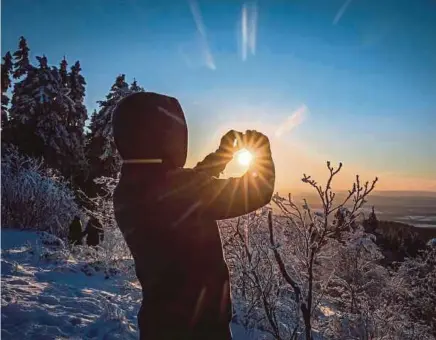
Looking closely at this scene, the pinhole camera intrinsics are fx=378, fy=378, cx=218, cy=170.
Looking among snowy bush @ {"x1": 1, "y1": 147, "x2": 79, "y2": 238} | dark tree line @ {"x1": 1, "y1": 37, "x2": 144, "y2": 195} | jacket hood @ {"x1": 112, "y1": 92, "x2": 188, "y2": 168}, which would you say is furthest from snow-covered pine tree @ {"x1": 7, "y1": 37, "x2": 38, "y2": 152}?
jacket hood @ {"x1": 112, "y1": 92, "x2": 188, "y2": 168}

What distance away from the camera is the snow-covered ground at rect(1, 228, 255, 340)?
4918mm

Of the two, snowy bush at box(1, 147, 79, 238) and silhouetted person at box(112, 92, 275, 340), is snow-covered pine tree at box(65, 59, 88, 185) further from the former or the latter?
silhouetted person at box(112, 92, 275, 340)

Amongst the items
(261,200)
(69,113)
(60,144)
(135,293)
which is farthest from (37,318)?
(69,113)

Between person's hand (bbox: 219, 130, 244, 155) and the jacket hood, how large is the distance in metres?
0.17

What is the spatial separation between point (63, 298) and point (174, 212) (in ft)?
18.1

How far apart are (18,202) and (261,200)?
14.9m

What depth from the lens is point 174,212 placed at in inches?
52.7

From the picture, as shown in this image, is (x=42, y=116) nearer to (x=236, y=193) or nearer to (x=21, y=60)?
(x=21, y=60)

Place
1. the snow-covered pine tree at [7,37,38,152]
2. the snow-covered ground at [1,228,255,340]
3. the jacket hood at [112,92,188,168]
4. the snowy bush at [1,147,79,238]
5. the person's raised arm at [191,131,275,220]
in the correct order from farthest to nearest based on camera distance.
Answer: the snow-covered pine tree at [7,37,38,152]
the snowy bush at [1,147,79,238]
the snow-covered ground at [1,228,255,340]
the jacket hood at [112,92,188,168]
the person's raised arm at [191,131,275,220]

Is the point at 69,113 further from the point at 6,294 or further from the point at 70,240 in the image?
the point at 6,294

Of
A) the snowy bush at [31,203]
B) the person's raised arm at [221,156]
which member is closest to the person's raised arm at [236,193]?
the person's raised arm at [221,156]

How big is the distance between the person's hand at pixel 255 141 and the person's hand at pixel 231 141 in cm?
3

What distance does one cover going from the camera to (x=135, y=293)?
23.6 feet

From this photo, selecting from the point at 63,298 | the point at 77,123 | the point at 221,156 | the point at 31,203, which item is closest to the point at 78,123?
the point at 77,123
